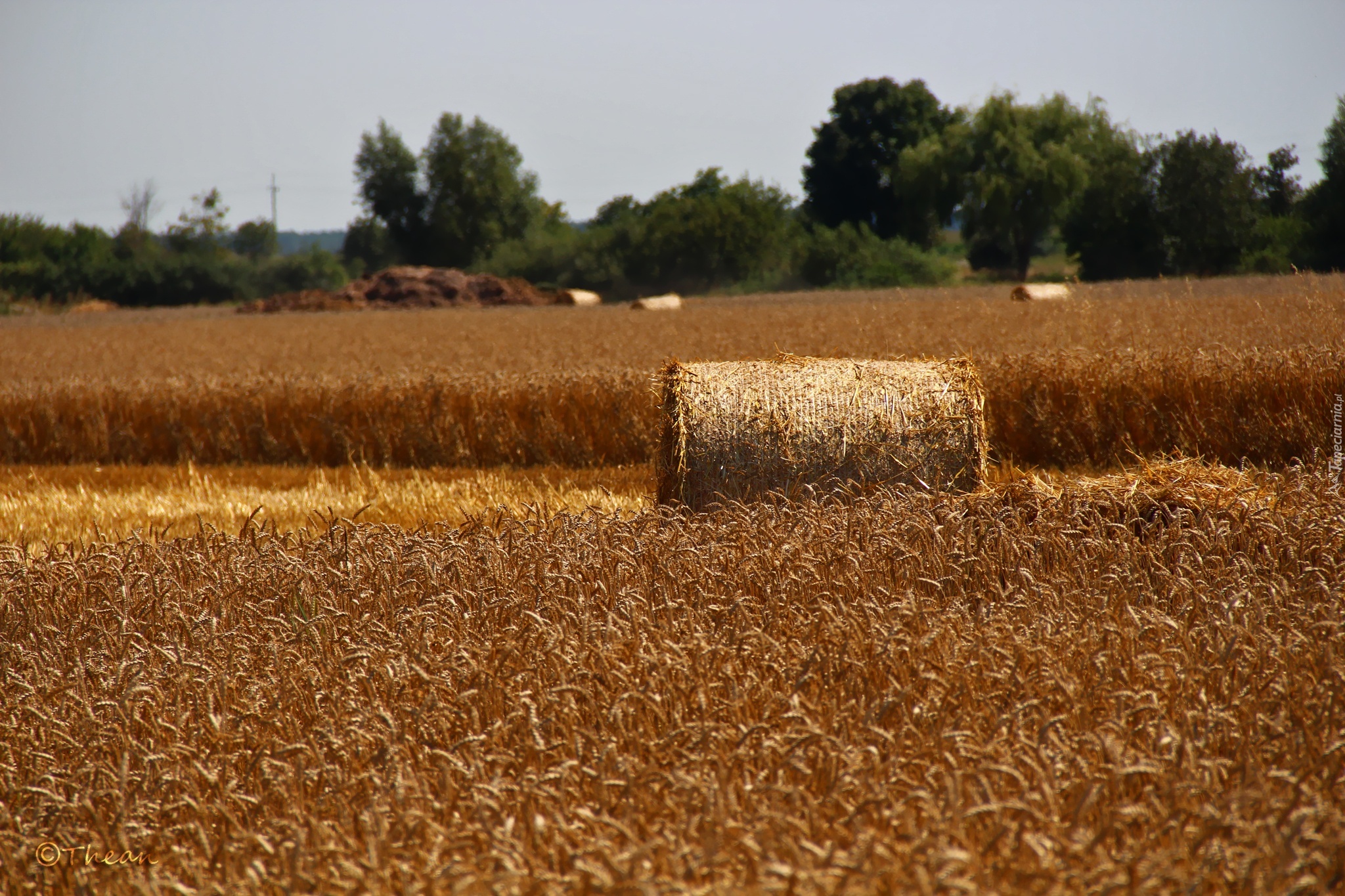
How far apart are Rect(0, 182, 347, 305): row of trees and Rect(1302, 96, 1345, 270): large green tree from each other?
4282cm

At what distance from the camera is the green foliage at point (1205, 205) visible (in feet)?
114

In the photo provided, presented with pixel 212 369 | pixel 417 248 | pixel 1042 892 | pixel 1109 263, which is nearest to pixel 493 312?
pixel 212 369

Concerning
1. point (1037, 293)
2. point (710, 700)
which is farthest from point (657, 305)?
point (710, 700)

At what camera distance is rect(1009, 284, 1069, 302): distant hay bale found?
19359mm

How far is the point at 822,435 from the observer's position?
19.2ft

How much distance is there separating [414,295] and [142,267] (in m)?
18.3

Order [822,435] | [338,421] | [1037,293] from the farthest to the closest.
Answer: [1037,293] < [338,421] < [822,435]

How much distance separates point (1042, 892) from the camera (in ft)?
5.95

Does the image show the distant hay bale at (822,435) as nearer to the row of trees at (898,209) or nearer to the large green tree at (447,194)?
the row of trees at (898,209)

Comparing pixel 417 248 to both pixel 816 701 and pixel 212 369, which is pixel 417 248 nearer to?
pixel 212 369

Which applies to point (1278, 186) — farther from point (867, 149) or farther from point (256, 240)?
point (256, 240)

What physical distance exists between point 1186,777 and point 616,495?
5.29 metres

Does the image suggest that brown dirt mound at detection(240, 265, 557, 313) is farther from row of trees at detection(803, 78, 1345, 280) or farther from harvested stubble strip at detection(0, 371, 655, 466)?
harvested stubble strip at detection(0, 371, 655, 466)

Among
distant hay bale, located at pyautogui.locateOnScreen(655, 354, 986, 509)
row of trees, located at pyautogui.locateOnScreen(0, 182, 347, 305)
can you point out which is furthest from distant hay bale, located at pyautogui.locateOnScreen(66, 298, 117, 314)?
distant hay bale, located at pyautogui.locateOnScreen(655, 354, 986, 509)
